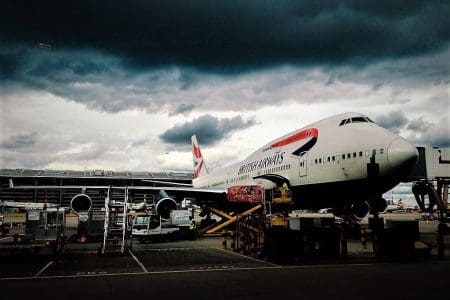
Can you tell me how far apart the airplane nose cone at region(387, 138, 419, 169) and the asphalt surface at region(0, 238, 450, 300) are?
3967 millimetres

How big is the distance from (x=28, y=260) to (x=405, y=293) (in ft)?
43.1

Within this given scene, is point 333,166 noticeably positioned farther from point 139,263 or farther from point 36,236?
point 36,236

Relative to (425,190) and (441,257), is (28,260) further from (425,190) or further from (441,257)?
(425,190)

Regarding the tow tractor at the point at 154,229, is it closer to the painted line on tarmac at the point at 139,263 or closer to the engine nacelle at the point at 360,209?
the painted line on tarmac at the point at 139,263

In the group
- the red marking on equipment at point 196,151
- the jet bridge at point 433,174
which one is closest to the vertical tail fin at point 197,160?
the red marking on equipment at point 196,151

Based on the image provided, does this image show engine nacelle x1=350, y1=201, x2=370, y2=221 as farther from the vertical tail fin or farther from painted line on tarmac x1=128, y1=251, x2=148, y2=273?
the vertical tail fin

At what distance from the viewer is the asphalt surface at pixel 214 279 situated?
26.0ft

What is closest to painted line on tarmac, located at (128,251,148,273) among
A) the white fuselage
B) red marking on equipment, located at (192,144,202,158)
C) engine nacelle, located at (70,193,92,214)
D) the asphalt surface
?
the asphalt surface

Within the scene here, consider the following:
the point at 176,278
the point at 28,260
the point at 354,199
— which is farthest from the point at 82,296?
the point at 354,199

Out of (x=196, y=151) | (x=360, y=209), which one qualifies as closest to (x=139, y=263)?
(x=360, y=209)

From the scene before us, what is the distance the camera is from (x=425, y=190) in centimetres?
2830

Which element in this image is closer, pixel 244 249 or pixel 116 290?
pixel 116 290

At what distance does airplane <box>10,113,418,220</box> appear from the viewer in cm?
1619

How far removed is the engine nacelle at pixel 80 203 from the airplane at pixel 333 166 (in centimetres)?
6
